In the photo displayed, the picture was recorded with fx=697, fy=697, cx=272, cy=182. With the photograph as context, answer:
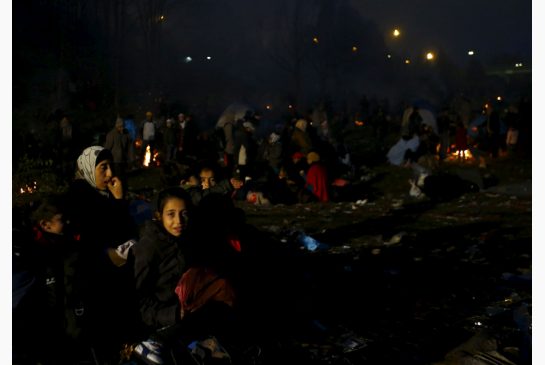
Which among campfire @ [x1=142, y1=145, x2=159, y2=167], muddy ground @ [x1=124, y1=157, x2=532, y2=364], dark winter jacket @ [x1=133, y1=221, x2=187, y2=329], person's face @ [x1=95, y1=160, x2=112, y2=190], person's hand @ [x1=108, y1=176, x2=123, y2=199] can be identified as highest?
person's face @ [x1=95, y1=160, x2=112, y2=190]

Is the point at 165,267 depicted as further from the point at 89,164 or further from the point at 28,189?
the point at 28,189

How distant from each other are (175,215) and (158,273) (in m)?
0.41

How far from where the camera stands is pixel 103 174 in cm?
544

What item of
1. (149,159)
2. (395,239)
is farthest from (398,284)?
(149,159)

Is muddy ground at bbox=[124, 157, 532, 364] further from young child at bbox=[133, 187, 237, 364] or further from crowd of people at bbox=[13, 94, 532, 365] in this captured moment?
young child at bbox=[133, 187, 237, 364]

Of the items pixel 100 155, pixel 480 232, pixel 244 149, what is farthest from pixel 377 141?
pixel 100 155

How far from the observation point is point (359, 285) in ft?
22.4

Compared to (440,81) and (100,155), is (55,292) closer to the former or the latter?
(100,155)

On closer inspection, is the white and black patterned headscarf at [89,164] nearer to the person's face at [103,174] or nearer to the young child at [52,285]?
the person's face at [103,174]

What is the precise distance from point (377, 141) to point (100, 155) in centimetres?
2024

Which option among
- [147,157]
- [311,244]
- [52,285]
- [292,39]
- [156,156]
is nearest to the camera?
[52,285]

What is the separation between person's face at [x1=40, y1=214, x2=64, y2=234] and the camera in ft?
13.9

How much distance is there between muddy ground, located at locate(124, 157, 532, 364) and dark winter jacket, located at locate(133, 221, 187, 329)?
0.71 m

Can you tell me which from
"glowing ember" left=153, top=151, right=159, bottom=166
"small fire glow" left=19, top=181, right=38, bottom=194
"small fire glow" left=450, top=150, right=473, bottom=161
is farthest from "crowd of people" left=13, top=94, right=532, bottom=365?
"small fire glow" left=450, top=150, right=473, bottom=161
